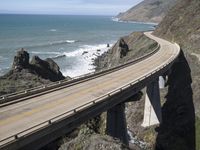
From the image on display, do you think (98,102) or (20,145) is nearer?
(20,145)

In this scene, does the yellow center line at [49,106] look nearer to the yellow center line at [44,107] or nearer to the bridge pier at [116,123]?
the yellow center line at [44,107]

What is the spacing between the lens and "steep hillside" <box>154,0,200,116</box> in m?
82.4

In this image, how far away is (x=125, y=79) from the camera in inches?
2224

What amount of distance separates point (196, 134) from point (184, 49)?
47.4 metres

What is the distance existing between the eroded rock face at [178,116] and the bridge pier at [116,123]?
12.3 m

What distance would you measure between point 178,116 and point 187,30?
56767mm

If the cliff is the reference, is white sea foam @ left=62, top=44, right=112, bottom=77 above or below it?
below

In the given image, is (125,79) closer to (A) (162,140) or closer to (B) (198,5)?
(A) (162,140)

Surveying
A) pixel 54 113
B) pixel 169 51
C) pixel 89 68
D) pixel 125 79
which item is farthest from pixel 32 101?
pixel 89 68

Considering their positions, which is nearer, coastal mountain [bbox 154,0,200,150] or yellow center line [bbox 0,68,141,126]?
yellow center line [bbox 0,68,141,126]

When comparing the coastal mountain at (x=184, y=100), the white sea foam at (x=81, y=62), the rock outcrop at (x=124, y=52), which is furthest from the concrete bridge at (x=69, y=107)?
the white sea foam at (x=81, y=62)

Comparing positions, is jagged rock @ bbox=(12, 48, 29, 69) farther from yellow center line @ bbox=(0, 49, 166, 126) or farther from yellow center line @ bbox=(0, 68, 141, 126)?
yellow center line @ bbox=(0, 68, 141, 126)

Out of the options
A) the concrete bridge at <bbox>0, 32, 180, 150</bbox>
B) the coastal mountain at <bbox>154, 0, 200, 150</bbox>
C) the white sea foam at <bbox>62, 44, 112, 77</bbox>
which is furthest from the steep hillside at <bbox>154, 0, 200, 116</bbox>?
the white sea foam at <bbox>62, 44, 112, 77</bbox>

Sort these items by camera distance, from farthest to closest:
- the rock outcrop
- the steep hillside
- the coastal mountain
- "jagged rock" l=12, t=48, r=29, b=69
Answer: the rock outcrop < the steep hillside < "jagged rock" l=12, t=48, r=29, b=69 < the coastal mountain
